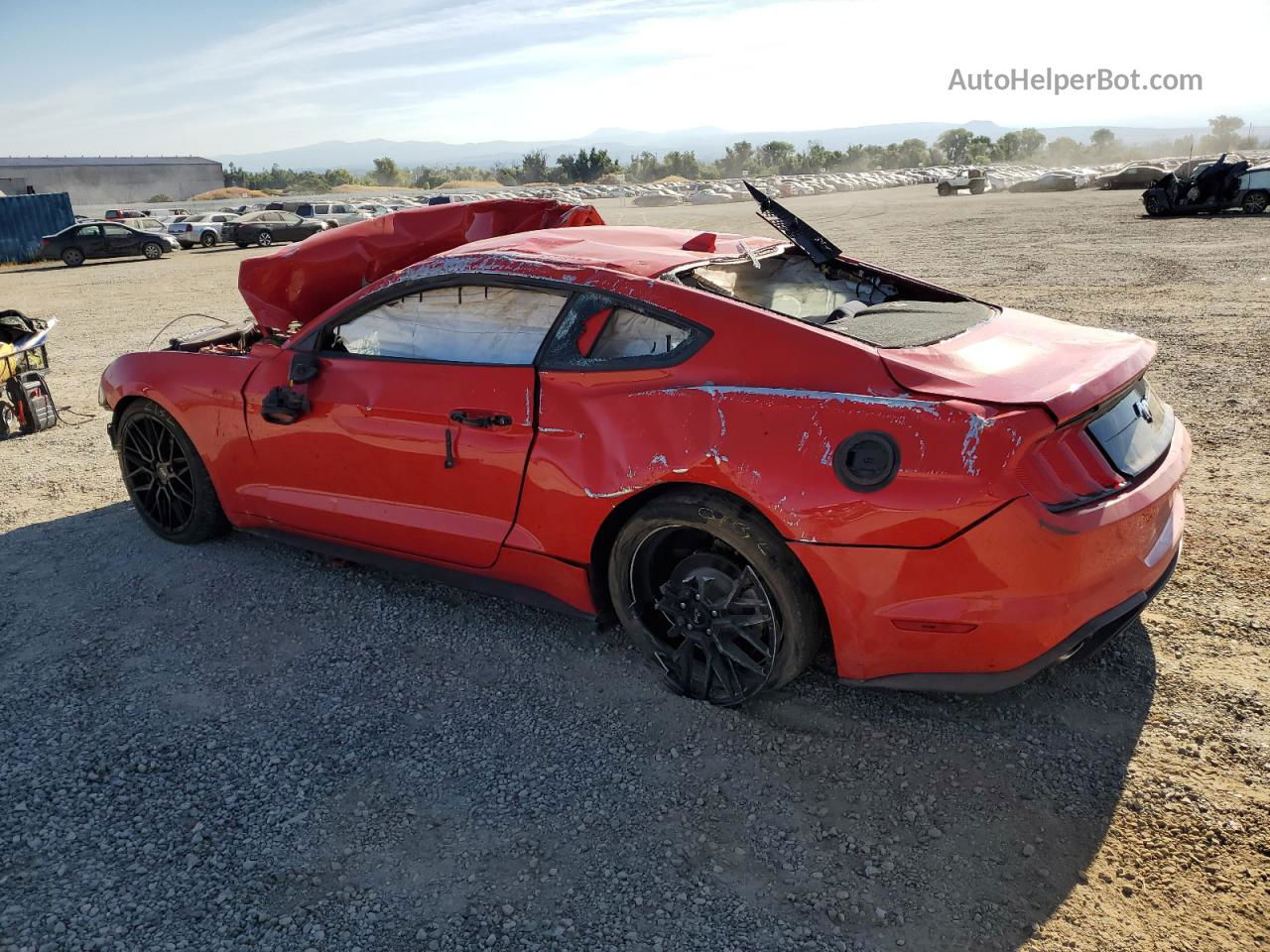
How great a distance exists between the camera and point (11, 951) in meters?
2.37

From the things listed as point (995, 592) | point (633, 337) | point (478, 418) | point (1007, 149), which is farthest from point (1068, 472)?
point (1007, 149)

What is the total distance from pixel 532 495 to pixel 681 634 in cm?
74

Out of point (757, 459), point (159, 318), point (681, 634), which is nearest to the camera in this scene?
point (757, 459)

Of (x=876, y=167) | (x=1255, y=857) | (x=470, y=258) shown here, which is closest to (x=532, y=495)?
(x=470, y=258)

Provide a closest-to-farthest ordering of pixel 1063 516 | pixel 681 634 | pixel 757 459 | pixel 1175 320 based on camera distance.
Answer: pixel 1063 516 < pixel 757 459 < pixel 681 634 < pixel 1175 320

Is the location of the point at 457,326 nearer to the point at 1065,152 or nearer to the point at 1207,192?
the point at 1207,192

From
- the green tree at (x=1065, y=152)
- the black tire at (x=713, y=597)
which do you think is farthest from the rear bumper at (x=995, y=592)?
the green tree at (x=1065, y=152)

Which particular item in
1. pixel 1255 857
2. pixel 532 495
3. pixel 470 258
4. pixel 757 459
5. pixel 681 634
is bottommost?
pixel 1255 857

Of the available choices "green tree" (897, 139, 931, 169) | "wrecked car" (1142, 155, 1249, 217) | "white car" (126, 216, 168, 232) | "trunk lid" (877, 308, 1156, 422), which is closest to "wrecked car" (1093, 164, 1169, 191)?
"wrecked car" (1142, 155, 1249, 217)

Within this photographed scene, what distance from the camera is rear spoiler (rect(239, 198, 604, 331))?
193 inches

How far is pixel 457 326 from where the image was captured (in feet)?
12.2

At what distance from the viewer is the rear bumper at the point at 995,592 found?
2.60 m

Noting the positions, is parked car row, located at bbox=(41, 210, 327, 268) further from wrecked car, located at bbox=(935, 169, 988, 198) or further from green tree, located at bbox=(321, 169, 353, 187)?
green tree, located at bbox=(321, 169, 353, 187)

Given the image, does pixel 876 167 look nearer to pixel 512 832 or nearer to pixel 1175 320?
pixel 1175 320
